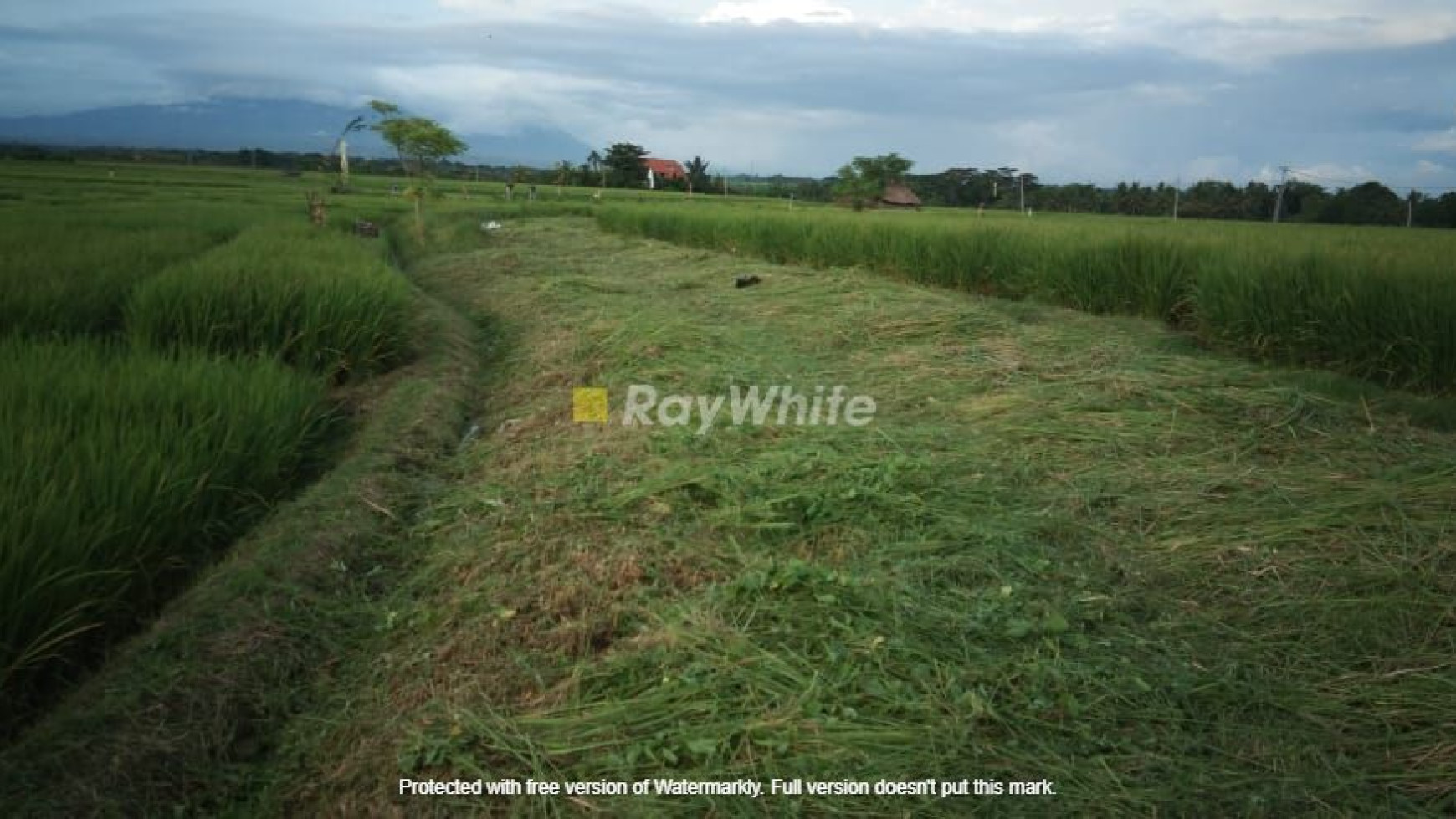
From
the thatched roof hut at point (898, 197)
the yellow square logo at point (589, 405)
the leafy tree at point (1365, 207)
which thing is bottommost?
the yellow square logo at point (589, 405)

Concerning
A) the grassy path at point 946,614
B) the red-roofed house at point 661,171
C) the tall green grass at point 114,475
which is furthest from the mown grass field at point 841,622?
the red-roofed house at point 661,171

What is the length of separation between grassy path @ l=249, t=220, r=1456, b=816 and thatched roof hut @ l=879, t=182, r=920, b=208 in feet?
74.1

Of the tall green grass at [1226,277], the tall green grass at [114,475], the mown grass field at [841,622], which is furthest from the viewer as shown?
the tall green grass at [1226,277]

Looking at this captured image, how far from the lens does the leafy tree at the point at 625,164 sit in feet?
130

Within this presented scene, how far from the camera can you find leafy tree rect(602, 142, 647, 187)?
130 feet

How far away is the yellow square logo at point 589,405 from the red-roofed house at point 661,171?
→ 35.2 meters

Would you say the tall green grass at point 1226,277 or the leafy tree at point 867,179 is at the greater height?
the leafy tree at point 867,179

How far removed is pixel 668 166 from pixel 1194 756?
4911cm

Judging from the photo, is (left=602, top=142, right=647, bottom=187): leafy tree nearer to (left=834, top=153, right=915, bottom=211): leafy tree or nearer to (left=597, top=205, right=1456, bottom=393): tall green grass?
(left=834, top=153, right=915, bottom=211): leafy tree

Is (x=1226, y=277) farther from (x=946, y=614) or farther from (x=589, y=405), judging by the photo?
(x=946, y=614)

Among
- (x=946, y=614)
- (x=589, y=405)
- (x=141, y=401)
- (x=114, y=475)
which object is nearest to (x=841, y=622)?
(x=946, y=614)

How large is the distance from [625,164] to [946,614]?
134 ft

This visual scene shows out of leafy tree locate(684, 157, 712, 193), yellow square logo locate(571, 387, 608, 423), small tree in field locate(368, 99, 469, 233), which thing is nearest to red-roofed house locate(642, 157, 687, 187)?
leafy tree locate(684, 157, 712, 193)

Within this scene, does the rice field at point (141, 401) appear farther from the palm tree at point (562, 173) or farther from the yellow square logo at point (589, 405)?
the palm tree at point (562, 173)
